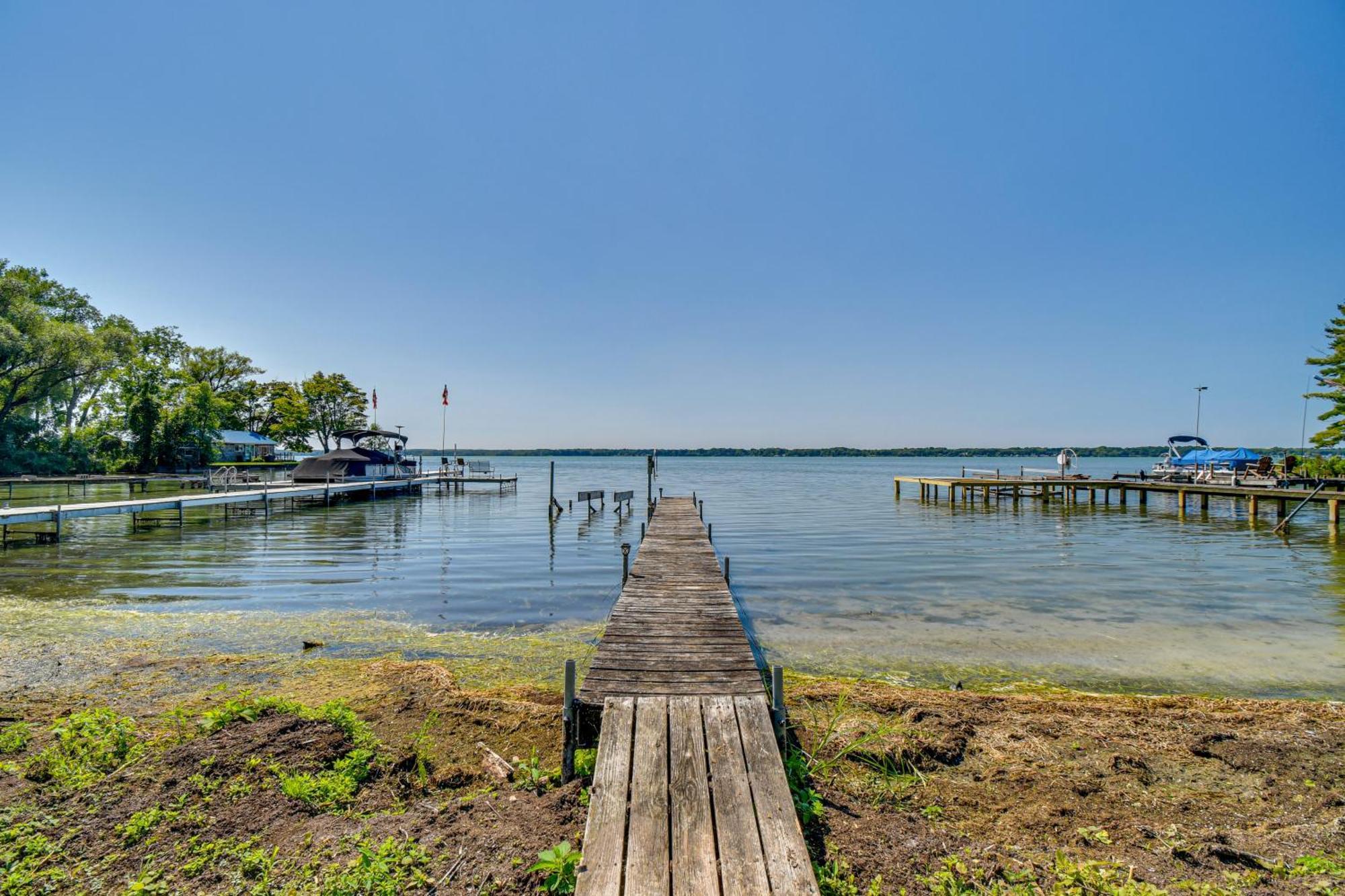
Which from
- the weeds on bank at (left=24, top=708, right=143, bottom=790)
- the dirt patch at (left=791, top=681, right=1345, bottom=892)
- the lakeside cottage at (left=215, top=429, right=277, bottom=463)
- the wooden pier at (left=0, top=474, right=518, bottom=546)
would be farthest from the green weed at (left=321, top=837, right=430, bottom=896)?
the lakeside cottage at (left=215, top=429, right=277, bottom=463)

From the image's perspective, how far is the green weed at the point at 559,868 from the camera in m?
3.24

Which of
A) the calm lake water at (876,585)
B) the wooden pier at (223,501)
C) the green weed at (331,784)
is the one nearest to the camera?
the green weed at (331,784)

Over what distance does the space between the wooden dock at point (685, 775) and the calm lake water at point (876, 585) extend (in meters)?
3.02

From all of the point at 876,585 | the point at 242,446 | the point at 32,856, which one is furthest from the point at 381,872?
the point at 242,446

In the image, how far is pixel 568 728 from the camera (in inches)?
190

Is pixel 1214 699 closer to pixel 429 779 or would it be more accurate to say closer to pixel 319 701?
pixel 429 779

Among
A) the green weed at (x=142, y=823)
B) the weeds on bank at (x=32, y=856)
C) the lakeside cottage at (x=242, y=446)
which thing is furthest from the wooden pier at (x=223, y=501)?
the lakeside cottage at (x=242, y=446)

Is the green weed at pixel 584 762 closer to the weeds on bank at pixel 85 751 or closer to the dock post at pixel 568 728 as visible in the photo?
the dock post at pixel 568 728

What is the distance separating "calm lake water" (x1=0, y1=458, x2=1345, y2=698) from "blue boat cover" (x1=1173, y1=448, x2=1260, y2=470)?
587 inches

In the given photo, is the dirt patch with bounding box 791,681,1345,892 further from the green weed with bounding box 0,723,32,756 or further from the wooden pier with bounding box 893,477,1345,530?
the wooden pier with bounding box 893,477,1345,530

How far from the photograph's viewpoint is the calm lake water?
8.77 m

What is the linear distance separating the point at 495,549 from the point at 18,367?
4739 centimetres

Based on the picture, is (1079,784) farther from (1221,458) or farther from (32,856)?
(1221,458)

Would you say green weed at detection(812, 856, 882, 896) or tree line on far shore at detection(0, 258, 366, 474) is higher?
tree line on far shore at detection(0, 258, 366, 474)
